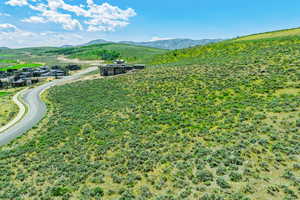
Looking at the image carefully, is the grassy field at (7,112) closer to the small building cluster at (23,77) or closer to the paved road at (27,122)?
the paved road at (27,122)

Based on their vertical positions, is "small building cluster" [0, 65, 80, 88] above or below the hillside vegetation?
above

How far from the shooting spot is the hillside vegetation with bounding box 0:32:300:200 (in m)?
12.7

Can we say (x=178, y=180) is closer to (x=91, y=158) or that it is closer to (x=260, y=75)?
(x=91, y=158)

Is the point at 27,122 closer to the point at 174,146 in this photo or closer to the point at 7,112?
the point at 7,112

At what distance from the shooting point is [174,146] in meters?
18.1

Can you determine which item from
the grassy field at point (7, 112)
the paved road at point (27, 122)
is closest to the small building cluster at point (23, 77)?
the grassy field at point (7, 112)

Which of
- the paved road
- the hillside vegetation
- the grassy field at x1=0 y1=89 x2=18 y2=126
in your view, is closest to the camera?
the hillside vegetation

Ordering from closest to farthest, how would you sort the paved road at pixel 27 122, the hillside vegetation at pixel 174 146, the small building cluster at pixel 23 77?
the hillside vegetation at pixel 174 146 → the paved road at pixel 27 122 → the small building cluster at pixel 23 77

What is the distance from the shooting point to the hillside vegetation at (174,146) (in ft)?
41.8

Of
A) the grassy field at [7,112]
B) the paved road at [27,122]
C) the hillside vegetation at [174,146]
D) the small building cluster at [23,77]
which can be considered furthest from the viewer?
the small building cluster at [23,77]

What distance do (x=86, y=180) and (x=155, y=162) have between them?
5852 millimetres

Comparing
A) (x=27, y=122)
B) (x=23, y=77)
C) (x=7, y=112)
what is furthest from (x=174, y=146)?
(x=23, y=77)

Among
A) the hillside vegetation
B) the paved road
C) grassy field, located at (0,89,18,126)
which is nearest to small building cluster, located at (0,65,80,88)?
grassy field, located at (0,89,18,126)

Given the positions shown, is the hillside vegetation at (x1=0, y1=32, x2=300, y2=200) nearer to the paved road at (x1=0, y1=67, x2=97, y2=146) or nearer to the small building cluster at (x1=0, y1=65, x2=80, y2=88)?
the paved road at (x1=0, y1=67, x2=97, y2=146)
